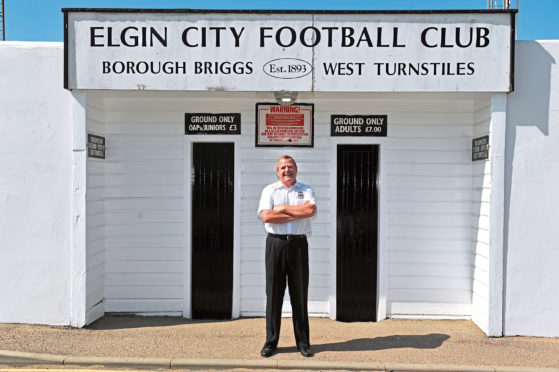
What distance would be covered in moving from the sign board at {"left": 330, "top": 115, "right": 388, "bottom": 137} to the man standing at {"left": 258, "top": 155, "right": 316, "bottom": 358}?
5.57ft

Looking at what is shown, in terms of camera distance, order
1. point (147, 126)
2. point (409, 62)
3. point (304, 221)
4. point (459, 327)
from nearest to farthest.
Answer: point (304, 221) < point (409, 62) < point (459, 327) < point (147, 126)

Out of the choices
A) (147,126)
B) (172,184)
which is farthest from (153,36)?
(172,184)

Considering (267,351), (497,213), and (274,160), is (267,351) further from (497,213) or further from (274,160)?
(497,213)

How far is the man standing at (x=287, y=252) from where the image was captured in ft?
17.8

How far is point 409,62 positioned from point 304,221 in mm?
2371

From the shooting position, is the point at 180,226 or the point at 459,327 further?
the point at 180,226

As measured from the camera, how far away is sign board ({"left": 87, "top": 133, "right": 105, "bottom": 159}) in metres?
6.42

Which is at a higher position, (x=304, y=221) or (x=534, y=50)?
(x=534, y=50)

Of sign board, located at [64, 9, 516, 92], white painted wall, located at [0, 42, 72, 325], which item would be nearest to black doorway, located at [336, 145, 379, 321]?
sign board, located at [64, 9, 516, 92]

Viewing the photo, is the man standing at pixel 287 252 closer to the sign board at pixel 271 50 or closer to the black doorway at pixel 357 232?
the sign board at pixel 271 50

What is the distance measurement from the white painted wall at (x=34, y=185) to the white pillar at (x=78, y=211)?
0.33 ft

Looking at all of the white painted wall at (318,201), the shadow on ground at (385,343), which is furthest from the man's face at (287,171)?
the shadow on ground at (385,343)

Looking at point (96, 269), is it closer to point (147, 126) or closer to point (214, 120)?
point (147, 126)

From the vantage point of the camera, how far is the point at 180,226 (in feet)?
23.3
